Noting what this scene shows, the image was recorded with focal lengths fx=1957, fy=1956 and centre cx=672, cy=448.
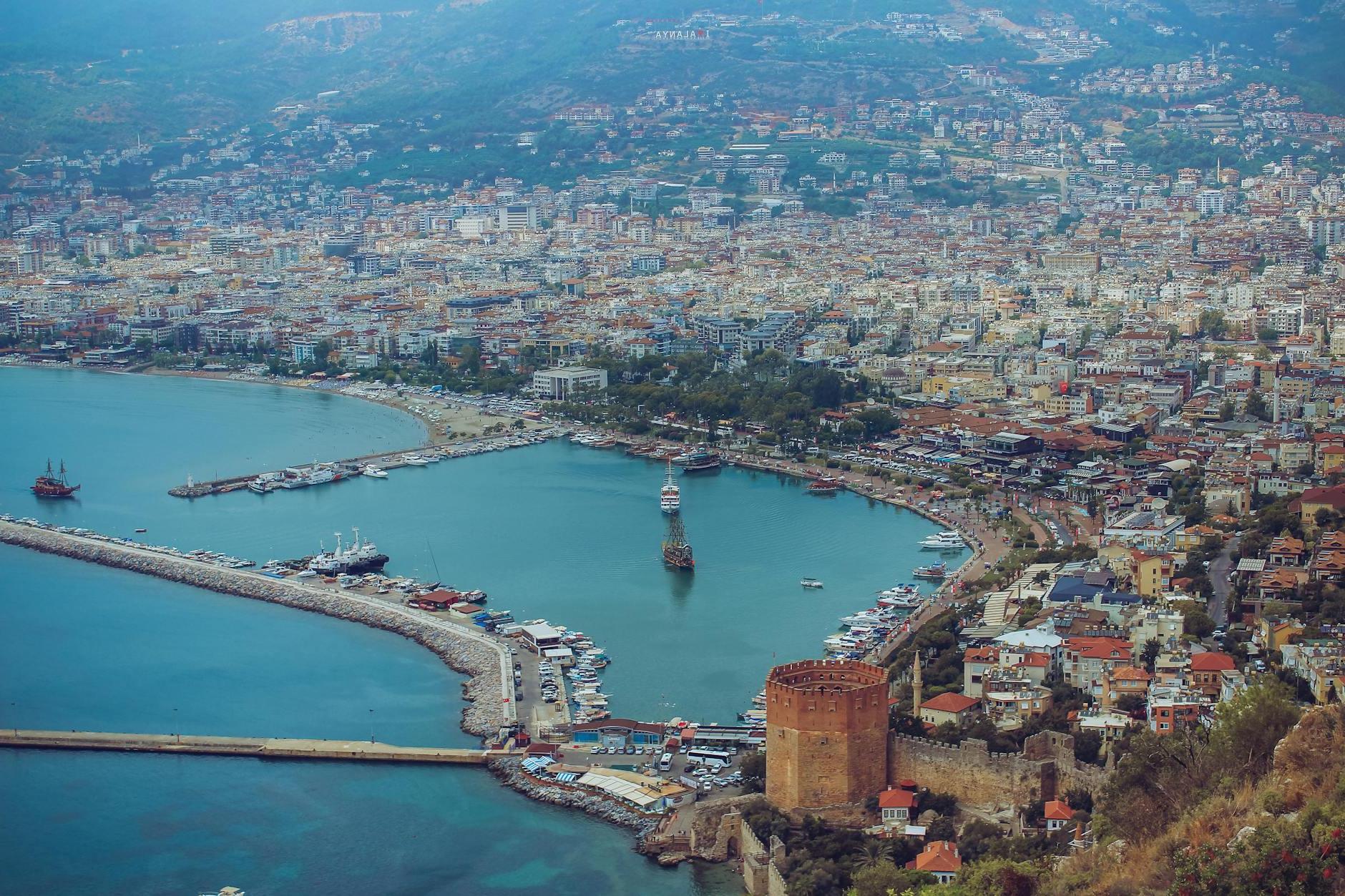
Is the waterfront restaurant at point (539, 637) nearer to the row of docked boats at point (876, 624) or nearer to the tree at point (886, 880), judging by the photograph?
the row of docked boats at point (876, 624)

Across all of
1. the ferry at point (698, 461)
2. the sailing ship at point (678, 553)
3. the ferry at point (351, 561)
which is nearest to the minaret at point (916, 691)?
the sailing ship at point (678, 553)

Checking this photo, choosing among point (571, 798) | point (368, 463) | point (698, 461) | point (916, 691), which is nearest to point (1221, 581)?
point (916, 691)

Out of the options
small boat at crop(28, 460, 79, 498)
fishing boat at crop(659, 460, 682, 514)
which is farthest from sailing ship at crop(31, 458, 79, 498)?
fishing boat at crop(659, 460, 682, 514)

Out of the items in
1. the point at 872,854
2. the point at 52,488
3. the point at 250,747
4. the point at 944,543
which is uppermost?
the point at 872,854

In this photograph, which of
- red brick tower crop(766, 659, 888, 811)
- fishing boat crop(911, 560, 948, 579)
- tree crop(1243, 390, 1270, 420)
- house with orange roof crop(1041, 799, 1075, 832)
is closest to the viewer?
house with orange roof crop(1041, 799, 1075, 832)

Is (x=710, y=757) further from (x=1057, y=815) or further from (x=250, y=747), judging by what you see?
(x=250, y=747)

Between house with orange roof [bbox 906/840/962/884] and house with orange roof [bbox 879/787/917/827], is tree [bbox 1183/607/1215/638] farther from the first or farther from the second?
house with orange roof [bbox 906/840/962/884]

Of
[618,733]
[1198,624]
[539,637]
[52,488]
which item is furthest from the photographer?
[52,488]

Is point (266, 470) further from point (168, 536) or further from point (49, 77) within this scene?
point (49, 77)
